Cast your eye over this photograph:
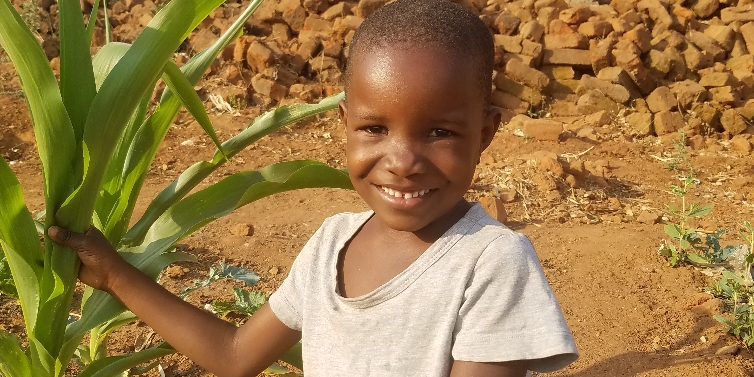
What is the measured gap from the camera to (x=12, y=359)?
1500mm

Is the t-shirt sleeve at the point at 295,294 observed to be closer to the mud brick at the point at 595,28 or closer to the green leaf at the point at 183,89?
the green leaf at the point at 183,89

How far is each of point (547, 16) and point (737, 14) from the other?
1792 millimetres

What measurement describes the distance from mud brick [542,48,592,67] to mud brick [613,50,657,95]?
22 centimetres

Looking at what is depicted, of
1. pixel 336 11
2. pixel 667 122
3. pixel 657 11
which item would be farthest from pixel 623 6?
pixel 336 11

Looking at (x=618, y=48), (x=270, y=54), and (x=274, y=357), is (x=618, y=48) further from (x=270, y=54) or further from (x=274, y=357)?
(x=274, y=357)

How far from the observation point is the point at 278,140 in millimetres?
4980

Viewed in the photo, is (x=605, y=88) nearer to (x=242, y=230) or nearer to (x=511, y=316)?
(x=242, y=230)

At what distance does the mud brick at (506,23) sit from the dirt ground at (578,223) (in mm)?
1188

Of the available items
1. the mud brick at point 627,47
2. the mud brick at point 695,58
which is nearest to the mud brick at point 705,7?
the mud brick at point 695,58

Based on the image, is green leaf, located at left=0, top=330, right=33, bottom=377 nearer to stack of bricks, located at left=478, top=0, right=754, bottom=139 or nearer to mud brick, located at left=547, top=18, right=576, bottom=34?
stack of bricks, located at left=478, top=0, right=754, bottom=139

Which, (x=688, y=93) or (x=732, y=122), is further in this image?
(x=688, y=93)

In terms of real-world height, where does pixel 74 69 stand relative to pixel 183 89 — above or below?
above

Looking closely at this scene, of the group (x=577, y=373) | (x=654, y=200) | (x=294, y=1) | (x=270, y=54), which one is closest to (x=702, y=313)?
(x=577, y=373)

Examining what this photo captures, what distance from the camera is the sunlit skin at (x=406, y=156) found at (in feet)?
3.59
